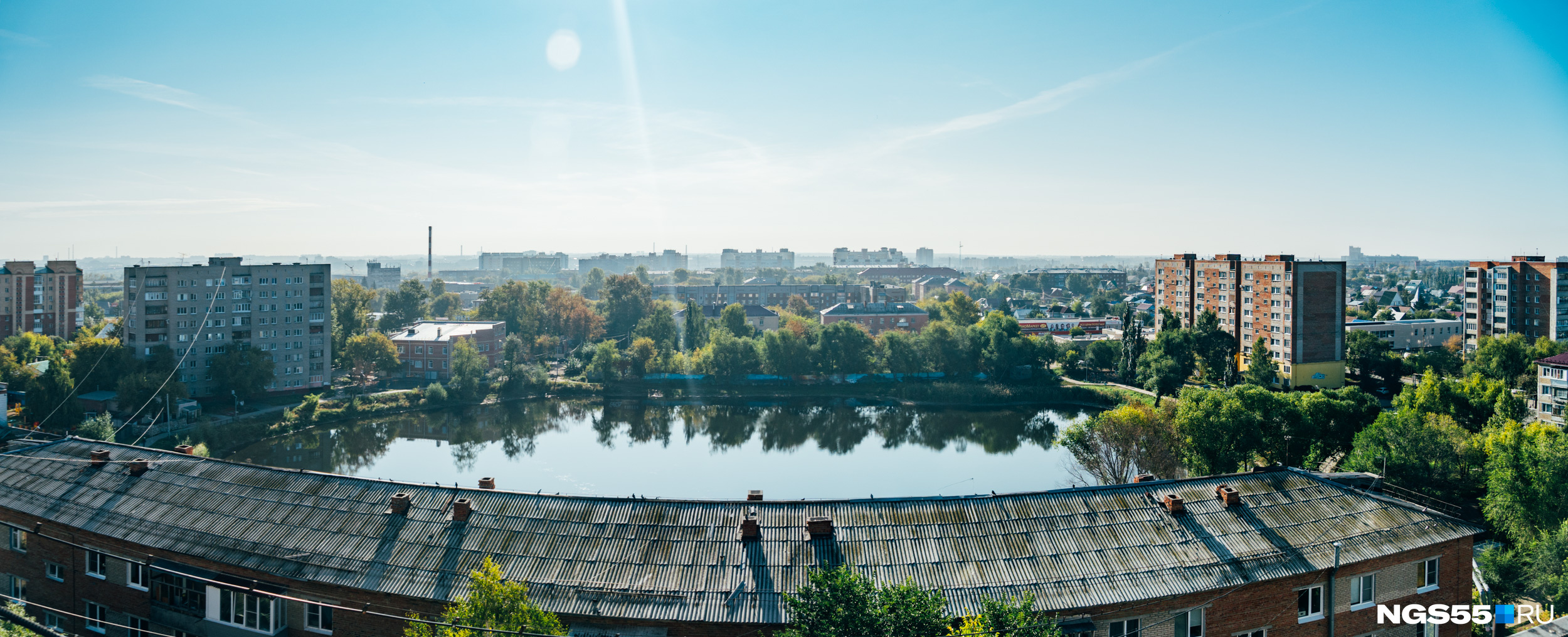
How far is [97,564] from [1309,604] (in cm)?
822

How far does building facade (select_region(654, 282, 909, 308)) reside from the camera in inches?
1820

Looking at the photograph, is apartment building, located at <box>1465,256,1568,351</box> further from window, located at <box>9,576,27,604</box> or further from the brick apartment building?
window, located at <box>9,576,27,604</box>

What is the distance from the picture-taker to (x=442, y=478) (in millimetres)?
15039

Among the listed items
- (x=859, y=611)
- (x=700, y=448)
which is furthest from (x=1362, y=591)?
(x=700, y=448)

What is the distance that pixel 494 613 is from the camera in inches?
181

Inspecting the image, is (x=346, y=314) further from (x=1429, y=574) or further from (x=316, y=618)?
(x=1429, y=574)

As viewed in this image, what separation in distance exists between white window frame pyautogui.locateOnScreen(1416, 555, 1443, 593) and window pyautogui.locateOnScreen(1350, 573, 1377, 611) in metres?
0.40

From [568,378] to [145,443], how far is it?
36.1 feet

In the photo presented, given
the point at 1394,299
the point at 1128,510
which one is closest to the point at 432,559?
the point at 1128,510

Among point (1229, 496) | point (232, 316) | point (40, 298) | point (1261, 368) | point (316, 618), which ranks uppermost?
point (40, 298)

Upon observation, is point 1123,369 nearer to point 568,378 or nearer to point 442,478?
point 568,378

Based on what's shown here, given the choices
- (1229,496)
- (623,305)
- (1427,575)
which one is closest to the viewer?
(1427,575)

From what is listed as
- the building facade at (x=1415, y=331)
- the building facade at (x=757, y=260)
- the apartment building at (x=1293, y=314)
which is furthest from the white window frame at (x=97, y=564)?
the building facade at (x=757, y=260)

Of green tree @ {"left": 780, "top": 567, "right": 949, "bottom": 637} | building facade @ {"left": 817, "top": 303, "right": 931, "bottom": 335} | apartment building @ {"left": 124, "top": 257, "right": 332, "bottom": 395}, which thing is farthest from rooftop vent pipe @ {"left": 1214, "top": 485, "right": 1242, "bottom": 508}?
building facade @ {"left": 817, "top": 303, "right": 931, "bottom": 335}
